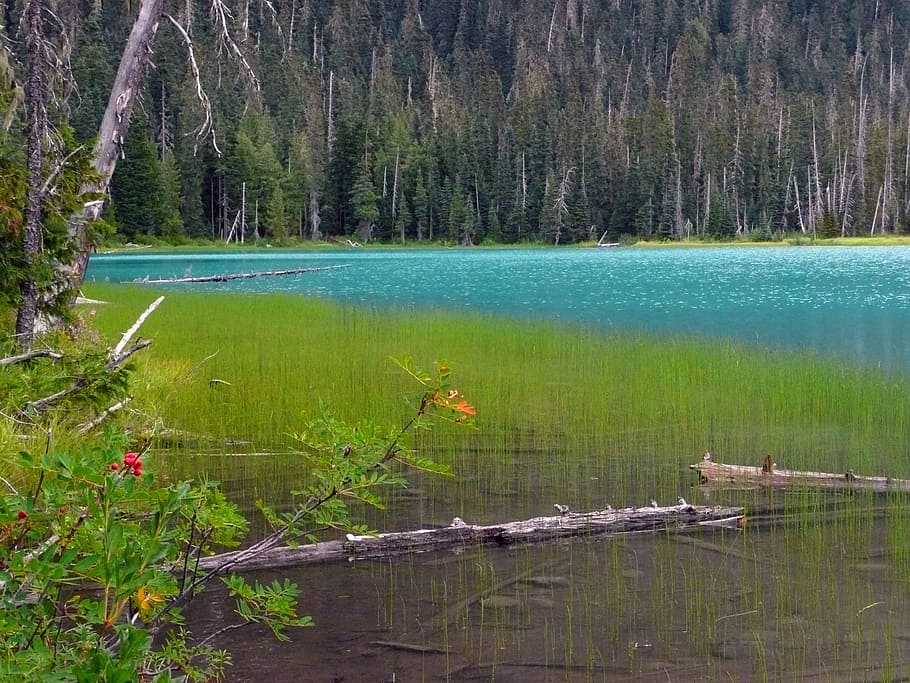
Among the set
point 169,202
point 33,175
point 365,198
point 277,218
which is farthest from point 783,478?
point 365,198

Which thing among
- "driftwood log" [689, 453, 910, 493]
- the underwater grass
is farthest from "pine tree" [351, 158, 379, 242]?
"driftwood log" [689, 453, 910, 493]

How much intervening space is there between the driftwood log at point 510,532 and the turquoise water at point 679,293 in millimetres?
9109

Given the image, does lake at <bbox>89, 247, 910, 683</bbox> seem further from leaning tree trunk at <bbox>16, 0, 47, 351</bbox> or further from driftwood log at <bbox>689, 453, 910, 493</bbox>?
leaning tree trunk at <bbox>16, 0, 47, 351</bbox>

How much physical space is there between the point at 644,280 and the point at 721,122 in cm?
6433

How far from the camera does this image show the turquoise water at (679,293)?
20719mm

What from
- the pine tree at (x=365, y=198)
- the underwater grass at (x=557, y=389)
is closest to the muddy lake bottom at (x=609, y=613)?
the underwater grass at (x=557, y=389)

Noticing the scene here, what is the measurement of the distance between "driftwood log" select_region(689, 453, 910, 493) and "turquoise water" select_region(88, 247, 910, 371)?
24.2ft

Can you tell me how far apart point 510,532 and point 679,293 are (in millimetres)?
26313

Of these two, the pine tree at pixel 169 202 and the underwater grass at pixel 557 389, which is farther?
the pine tree at pixel 169 202

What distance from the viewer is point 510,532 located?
6738mm

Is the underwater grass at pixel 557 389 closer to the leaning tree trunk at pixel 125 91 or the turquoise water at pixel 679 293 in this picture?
the leaning tree trunk at pixel 125 91

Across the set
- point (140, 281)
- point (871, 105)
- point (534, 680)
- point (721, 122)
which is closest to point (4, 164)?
point (534, 680)

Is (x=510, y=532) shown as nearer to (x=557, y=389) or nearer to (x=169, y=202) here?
(x=557, y=389)

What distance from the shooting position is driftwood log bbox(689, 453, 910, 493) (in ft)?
26.9
